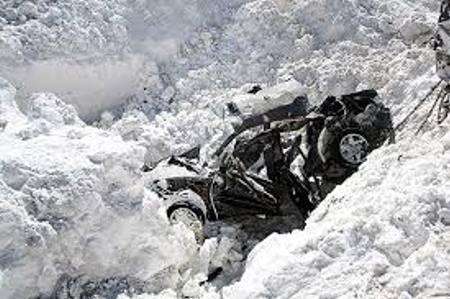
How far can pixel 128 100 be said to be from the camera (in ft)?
51.0

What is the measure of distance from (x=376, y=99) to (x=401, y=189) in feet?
15.0

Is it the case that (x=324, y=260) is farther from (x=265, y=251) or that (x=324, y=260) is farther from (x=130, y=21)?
(x=130, y=21)

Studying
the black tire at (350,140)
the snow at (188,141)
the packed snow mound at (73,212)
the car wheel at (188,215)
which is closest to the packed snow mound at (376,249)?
the snow at (188,141)

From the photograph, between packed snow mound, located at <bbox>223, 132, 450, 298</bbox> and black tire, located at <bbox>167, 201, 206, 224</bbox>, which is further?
black tire, located at <bbox>167, 201, 206, 224</bbox>

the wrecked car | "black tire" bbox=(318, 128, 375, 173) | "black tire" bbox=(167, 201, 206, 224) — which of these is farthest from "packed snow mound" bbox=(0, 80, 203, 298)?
"black tire" bbox=(318, 128, 375, 173)

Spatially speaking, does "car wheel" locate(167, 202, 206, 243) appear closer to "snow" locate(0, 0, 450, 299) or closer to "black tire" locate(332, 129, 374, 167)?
"snow" locate(0, 0, 450, 299)

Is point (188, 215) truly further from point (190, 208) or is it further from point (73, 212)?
point (73, 212)

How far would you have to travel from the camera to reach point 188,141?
567 inches

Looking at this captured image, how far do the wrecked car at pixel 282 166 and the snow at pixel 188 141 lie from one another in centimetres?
46

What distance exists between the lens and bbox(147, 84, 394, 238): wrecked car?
9.76 meters

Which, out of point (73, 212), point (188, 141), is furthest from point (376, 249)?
point (188, 141)

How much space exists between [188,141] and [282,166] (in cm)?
480

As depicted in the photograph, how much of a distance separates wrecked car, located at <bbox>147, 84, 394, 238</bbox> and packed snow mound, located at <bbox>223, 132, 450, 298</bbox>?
2.76 meters

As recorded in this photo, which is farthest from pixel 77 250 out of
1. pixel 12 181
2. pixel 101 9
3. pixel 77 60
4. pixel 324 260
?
pixel 101 9
